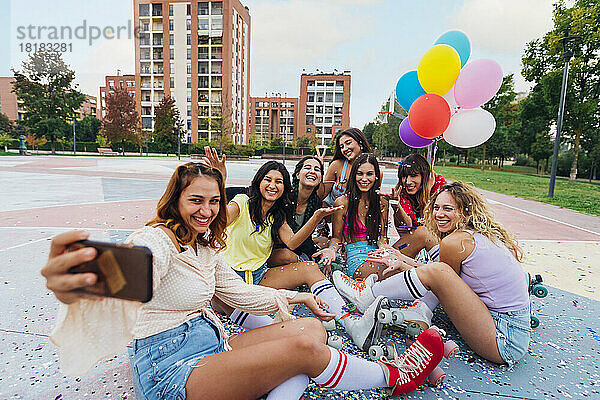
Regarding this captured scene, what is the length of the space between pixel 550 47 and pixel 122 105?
37.5 m

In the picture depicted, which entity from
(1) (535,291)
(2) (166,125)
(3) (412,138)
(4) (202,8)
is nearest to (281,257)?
(1) (535,291)

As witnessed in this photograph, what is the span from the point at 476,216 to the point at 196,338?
1759mm

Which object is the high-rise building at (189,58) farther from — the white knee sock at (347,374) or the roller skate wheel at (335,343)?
the white knee sock at (347,374)

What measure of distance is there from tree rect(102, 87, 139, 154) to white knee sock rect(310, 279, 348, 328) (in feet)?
124

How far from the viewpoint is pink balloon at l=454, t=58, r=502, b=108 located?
12.0ft

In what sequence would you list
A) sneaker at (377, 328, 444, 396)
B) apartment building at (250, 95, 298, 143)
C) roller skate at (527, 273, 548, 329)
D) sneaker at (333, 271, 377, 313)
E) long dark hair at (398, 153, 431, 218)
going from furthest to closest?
apartment building at (250, 95, 298, 143)
long dark hair at (398, 153, 431, 218)
roller skate at (527, 273, 548, 329)
sneaker at (333, 271, 377, 313)
sneaker at (377, 328, 444, 396)

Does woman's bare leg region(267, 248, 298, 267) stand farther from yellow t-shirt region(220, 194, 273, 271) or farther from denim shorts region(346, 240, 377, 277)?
denim shorts region(346, 240, 377, 277)

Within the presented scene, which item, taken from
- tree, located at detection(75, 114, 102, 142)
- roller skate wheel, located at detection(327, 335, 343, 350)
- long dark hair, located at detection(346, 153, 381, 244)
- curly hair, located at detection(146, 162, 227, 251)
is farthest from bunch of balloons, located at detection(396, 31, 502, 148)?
tree, located at detection(75, 114, 102, 142)

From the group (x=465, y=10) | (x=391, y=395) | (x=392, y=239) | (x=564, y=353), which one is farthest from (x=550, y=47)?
(x=391, y=395)

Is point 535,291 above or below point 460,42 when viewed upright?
below

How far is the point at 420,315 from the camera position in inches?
91.1

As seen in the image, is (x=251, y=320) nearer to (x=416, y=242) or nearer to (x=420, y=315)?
(x=420, y=315)

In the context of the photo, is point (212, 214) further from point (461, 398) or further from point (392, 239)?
point (392, 239)

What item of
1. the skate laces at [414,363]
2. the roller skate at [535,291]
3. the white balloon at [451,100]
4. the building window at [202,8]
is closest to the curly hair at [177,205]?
the skate laces at [414,363]
